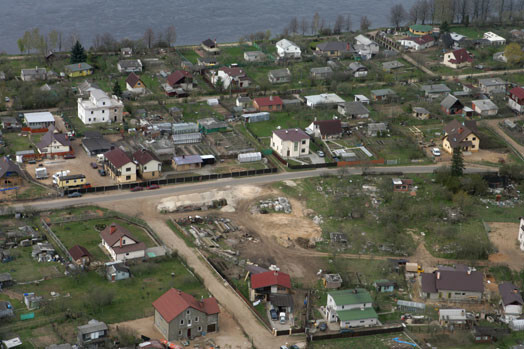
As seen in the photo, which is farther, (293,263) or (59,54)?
(59,54)

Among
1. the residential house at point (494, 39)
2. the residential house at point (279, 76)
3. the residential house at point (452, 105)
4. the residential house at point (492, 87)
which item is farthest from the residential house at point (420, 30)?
the residential house at point (452, 105)

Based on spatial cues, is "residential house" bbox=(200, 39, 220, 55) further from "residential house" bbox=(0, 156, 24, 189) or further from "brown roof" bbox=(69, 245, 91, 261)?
"brown roof" bbox=(69, 245, 91, 261)

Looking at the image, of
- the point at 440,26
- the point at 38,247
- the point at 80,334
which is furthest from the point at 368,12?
the point at 80,334

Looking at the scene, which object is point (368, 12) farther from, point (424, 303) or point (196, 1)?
Answer: point (424, 303)

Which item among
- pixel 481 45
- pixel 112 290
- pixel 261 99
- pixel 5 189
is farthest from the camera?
pixel 481 45

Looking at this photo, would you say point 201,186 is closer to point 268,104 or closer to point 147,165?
point 147,165

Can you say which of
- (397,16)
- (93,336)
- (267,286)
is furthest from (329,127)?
(397,16)

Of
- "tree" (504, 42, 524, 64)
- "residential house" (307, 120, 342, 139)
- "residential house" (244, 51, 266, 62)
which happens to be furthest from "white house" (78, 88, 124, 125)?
"tree" (504, 42, 524, 64)
